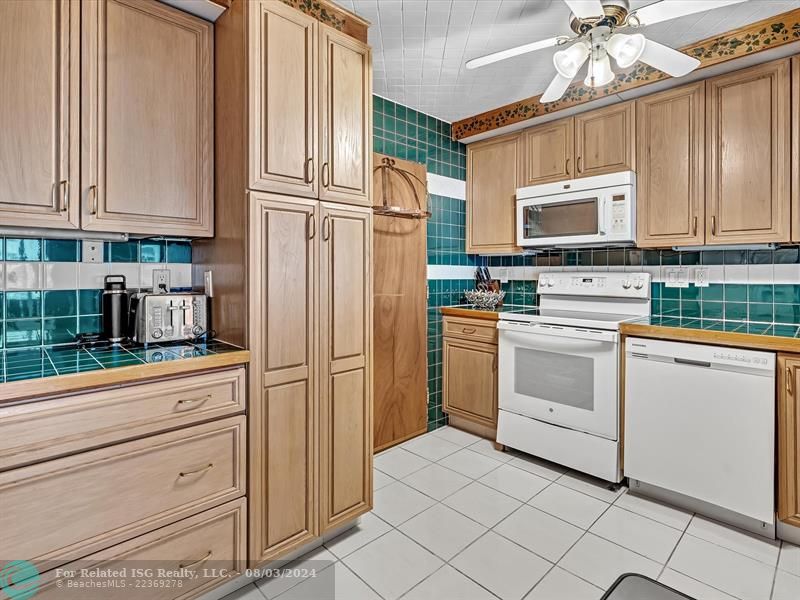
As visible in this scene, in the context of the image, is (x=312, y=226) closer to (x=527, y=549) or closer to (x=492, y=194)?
(x=527, y=549)

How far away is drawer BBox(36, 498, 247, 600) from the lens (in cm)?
125

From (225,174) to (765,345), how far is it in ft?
8.27

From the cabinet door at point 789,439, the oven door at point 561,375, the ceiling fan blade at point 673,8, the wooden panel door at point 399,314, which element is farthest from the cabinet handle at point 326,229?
the cabinet door at point 789,439

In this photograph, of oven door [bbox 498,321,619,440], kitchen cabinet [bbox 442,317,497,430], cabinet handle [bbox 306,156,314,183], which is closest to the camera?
cabinet handle [bbox 306,156,314,183]

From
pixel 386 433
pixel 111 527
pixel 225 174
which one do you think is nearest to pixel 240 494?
pixel 111 527

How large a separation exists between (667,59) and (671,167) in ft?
3.04

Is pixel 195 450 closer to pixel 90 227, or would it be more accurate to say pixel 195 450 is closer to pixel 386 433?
pixel 90 227

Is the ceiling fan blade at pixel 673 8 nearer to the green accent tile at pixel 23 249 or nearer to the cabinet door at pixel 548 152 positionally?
the cabinet door at pixel 548 152

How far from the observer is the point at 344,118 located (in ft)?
6.28

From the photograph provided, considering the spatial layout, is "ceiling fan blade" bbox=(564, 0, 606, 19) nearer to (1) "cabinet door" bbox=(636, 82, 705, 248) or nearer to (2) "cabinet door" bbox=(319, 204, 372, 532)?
(2) "cabinet door" bbox=(319, 204, 372, 532)

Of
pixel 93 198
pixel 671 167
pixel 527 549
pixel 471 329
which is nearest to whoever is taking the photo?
pixel 93 198

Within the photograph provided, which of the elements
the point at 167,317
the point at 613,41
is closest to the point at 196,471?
the point at 167,317

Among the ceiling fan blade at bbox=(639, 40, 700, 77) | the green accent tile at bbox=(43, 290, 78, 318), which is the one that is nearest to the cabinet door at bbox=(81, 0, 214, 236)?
the green accent tile at bbox=(43, 290, 78, 318)

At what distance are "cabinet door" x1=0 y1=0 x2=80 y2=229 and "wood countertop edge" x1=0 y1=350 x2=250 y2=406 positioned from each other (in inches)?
24.7
